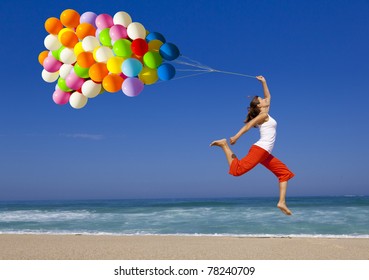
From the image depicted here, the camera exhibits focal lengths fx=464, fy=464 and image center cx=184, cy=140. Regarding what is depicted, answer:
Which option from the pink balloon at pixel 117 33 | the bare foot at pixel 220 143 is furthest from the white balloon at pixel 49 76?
the bare foot at pixel 220 143

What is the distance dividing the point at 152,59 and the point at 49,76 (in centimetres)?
157

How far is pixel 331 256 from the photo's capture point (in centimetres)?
1072

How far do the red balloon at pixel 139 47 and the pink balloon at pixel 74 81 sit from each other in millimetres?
761

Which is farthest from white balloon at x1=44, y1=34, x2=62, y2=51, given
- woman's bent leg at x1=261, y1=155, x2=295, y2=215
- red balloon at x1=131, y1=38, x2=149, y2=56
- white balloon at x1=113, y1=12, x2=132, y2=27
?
woman's bent leg at x1=261, y1=155, x2=295, y2=215

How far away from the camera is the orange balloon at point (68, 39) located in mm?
5332

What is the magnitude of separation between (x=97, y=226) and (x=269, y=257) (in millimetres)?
10319

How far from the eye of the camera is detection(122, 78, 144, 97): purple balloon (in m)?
4.93

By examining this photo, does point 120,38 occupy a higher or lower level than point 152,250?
higher

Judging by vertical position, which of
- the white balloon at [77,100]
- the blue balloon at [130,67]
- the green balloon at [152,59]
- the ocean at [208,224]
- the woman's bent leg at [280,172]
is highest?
the green balloon at [152,59]

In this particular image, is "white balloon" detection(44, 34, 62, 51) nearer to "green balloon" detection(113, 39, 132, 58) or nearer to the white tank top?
"green balloon" detection(113, 39, 132, 58)

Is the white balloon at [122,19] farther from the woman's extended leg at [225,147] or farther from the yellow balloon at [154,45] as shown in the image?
the woman's extended leg at [225,147]
